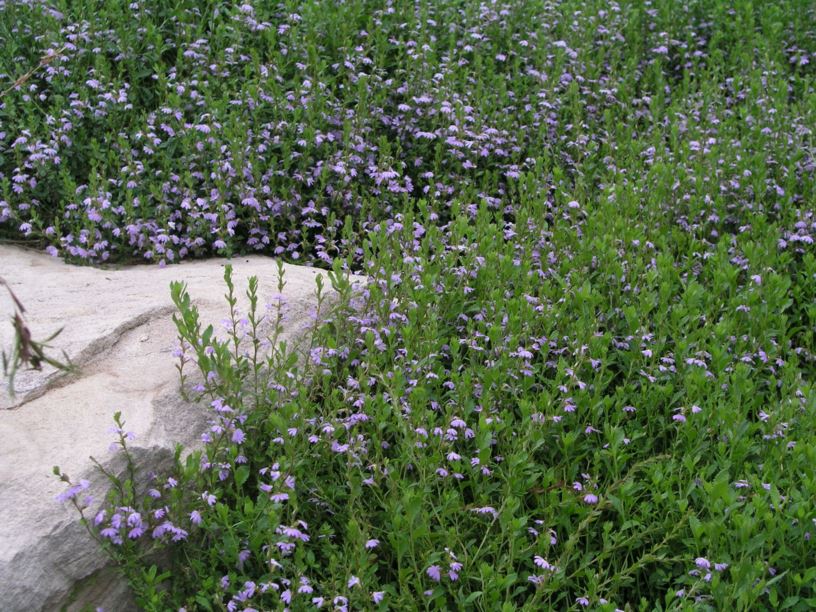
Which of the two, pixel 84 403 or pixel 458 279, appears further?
pixel 458 279

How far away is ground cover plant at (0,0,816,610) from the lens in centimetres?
344

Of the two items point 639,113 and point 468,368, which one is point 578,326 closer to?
point 468,368

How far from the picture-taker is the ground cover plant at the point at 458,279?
11.3ft

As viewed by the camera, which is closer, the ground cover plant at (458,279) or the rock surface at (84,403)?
the rock surface at (84,403)

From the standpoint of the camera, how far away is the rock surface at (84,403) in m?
3.32

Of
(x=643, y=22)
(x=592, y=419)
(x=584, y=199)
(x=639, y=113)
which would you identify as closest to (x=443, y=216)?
(x=584, y=199)

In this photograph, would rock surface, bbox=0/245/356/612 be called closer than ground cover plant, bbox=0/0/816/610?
Yes

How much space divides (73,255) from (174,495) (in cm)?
253

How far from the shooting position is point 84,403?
3834mm

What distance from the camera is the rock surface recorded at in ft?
10.9

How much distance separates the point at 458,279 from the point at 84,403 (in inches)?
74.0

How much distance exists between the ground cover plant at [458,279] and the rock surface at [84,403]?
132 mm

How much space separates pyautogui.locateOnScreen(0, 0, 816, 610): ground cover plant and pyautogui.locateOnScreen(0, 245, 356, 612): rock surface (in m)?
0.13

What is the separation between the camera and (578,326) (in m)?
4.23
